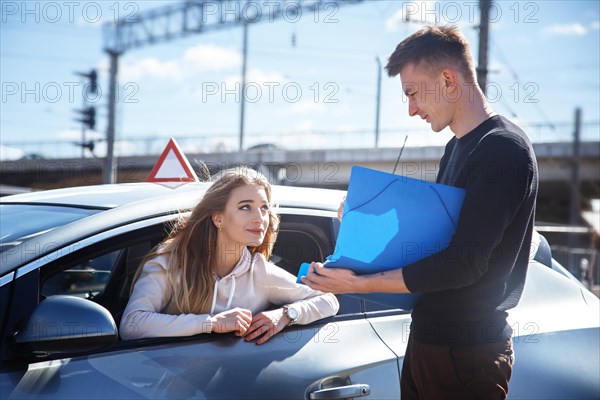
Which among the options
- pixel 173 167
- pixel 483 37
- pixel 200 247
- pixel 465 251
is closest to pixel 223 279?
pixel 200 247

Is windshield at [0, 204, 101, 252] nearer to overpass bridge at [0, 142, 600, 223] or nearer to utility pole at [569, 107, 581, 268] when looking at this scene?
overpass bridge at [0, 142, 600, 223]

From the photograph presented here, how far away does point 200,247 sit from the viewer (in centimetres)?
270

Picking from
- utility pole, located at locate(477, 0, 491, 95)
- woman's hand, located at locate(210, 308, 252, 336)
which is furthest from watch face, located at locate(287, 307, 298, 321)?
utility pole, located at locate(477, 0, 491, 95)

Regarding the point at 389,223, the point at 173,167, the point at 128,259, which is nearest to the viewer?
the point at 389,223

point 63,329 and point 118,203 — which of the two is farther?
point 118,203

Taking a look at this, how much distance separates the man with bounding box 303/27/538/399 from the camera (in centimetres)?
191

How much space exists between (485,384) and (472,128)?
31.4 inches

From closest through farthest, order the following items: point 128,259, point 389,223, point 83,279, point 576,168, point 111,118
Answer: point 389,223
point 128,259
point 83,279
point 111,118
point 576,168

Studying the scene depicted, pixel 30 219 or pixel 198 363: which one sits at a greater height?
pixel 30 219

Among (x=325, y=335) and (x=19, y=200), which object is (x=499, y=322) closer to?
(x=325, y=335)

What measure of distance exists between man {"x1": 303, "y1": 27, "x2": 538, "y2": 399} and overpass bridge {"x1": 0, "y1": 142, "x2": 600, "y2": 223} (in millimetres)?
24254

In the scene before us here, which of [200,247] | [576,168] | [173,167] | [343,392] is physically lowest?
[343,392]

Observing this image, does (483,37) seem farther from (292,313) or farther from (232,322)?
(232,322)

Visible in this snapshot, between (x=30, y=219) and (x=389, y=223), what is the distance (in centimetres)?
147
